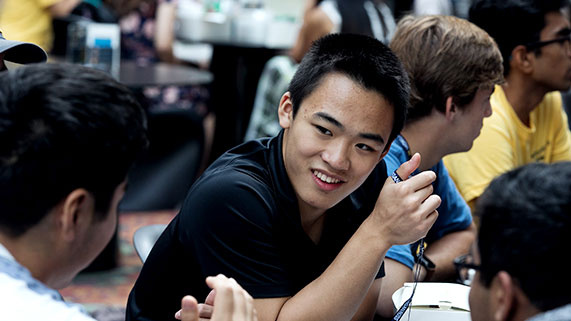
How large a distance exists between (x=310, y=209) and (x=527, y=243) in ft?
2.34

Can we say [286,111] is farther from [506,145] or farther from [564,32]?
[564,32]

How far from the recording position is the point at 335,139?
165 centimetres

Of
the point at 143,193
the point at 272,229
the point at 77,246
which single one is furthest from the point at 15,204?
the point at 143,193

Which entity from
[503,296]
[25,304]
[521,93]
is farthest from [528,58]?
[25,304]

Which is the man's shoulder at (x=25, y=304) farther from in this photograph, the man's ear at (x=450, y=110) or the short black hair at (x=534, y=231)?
the man's ear at (x=450, y=110)

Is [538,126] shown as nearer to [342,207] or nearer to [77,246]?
[342,207]

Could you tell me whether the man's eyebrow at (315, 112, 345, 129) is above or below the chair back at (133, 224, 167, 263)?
above

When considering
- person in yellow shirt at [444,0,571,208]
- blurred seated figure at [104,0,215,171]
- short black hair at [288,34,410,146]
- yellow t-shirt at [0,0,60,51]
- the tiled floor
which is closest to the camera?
short black hair at [288,34,410,146]

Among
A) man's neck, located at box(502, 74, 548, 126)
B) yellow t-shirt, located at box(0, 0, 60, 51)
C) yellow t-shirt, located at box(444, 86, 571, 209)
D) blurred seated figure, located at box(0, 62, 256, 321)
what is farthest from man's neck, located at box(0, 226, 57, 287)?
yellow t-shirt, located at box(0, 0, 60, 51)

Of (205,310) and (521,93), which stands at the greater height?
(521,93)

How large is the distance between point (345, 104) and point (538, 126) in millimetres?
1579

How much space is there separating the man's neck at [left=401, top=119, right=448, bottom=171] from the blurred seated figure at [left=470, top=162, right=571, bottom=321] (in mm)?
965

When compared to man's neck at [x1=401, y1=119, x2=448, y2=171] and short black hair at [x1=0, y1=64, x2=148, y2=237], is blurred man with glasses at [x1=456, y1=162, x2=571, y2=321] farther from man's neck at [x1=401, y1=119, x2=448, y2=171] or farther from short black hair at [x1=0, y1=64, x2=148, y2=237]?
man's neck at [x1=401, y1=119, x2=448, y2=171]

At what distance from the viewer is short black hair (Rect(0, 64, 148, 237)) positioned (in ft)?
3.59
